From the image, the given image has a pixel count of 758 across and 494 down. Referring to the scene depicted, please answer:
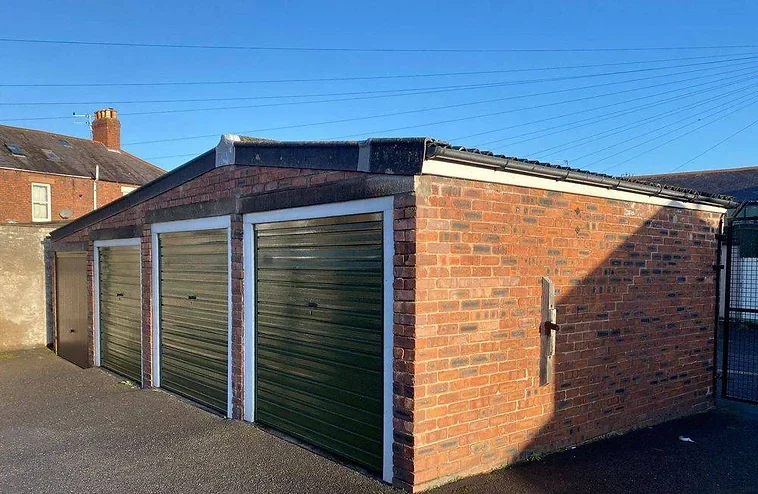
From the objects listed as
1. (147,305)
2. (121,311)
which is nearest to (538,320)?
(147,305)

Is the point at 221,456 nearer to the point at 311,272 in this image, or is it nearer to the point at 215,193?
the point at 311,272

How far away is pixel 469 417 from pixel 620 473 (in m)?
1.50

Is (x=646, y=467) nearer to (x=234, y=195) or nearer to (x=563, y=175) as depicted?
(x=563, y=175)

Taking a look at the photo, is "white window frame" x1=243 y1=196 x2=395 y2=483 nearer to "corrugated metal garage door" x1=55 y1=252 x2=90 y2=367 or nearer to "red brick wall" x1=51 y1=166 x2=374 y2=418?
"red brick wall" x1=51 y1=166 x2=374 y2=418

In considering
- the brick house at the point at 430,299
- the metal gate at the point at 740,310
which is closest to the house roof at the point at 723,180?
the metal gate at the point at 740,310

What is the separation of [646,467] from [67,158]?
1046 inches

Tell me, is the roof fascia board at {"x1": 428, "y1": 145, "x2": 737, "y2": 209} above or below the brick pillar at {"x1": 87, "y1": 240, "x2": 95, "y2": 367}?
above

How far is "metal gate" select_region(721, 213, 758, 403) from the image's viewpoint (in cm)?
715

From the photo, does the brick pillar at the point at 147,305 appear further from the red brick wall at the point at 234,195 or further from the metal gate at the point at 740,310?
Answer: the metal gate at the point at 740,310

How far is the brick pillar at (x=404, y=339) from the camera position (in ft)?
13.9

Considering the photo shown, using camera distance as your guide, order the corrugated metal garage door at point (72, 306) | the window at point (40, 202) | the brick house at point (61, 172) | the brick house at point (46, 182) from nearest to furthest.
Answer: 1. the corrugated metal garage door at point (72, 306)
2. the brick house at point (46, 182)
3. the brick house at point (61, 172)
4. the window at point (40, 202)

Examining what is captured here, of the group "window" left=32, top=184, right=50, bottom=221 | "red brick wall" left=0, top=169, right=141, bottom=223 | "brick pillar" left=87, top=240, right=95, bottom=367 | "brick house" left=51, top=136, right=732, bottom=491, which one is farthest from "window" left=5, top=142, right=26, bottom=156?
"brick house" left=51, top=136, right=732, bottom=491

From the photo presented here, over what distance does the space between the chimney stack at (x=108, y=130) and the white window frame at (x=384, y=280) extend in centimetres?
2535

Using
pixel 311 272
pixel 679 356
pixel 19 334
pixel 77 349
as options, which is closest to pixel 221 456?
pixel 311 272
